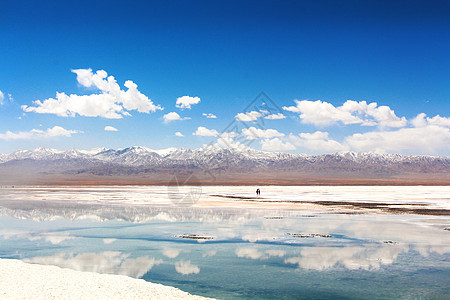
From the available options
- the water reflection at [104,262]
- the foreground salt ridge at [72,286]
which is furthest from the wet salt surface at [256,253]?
the foreground salt ridge at [72,286]

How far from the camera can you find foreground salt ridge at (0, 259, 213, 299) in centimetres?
1129

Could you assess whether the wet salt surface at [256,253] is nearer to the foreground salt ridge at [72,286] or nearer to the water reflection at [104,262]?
the water reflection at [104,262]

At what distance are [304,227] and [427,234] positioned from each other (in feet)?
22.8

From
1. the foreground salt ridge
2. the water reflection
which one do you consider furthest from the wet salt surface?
the foreground salt ridge

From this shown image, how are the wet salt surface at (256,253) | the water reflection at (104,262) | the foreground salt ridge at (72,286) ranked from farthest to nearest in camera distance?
the water reflection at (104,262)
the wet salt surface at (256,253)
the foreground salt ridge at (72,286)

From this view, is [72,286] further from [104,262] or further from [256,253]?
[256,253]

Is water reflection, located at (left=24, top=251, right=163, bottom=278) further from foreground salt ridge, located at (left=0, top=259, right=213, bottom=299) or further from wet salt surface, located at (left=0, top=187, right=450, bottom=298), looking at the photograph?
foreground salt ridge, located at (left=0, top=259, right=213, bottom=299)

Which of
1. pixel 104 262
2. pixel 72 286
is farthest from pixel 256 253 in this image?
pixel 72 286

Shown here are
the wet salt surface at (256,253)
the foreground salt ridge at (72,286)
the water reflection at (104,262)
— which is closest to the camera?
the foreground salt ridge at (72,286)

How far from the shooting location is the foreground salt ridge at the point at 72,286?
11289mm

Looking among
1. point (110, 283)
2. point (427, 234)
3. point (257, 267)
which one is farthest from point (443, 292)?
point (427, 234)

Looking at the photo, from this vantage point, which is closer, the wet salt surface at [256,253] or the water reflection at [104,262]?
the wet salt surface at [256,253]

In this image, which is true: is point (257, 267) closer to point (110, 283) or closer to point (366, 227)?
point (110, 283)

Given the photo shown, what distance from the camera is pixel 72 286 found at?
476 inches
